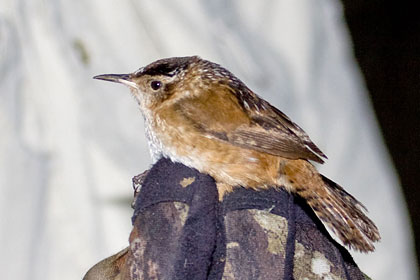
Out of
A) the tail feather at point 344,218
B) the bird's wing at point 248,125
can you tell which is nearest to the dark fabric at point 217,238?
the tail feather at point 344,218

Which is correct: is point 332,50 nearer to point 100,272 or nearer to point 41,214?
point 41,214

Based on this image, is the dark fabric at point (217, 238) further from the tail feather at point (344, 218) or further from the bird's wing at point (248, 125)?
the bird's wing at point (248, 125)

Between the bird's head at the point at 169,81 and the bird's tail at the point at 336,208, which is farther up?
the bird's head at the point at 169,81

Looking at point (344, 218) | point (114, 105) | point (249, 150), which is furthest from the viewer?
point (114, 105)

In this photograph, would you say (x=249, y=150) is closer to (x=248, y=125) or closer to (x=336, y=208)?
(x=248, y=125)

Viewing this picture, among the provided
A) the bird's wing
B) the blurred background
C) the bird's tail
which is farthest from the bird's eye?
the blurred background

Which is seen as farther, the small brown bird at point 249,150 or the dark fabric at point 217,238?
the small brown bird at point 249,150

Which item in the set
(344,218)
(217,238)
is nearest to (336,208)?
(344,218)
